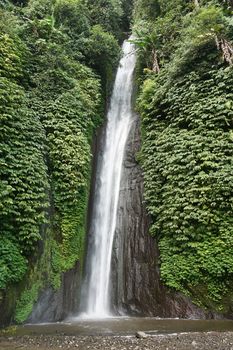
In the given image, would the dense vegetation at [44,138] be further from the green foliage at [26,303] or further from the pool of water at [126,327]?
the pool of water at [126,327]

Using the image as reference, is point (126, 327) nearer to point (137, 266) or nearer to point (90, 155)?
point (137, 266)

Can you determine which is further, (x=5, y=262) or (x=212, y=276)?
(x=212, y=276)

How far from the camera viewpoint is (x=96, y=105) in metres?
14.5

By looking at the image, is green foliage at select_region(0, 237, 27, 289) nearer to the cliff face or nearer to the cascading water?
the cascading water

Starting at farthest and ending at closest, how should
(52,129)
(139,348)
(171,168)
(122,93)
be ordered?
(122,93) → (52,129) → (171,168) → (139,348)

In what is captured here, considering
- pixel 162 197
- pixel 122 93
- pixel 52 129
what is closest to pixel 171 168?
pixel 162 197

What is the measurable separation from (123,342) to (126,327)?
1.92 m

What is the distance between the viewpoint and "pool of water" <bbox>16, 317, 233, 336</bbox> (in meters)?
7.27

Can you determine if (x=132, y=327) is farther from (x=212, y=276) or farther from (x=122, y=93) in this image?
(x=122, y=93)

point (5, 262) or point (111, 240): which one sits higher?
point (111, 240)

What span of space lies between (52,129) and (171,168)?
4.43 metres

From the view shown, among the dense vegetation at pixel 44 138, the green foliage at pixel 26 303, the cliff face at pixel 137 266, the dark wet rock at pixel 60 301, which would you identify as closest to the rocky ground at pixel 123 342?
the green foliage at pixel 26 303

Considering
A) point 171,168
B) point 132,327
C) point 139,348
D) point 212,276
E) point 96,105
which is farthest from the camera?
point 96,105

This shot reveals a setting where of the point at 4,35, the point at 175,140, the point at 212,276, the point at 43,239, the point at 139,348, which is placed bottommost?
the point at 139,348
